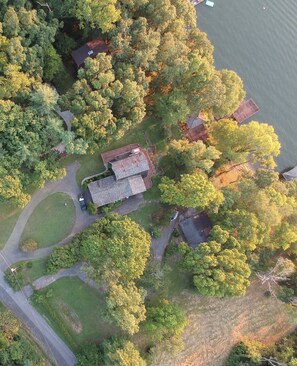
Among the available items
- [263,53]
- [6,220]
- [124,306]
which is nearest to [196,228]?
[124,306]

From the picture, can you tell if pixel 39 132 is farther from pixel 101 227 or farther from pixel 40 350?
pixel 40 350

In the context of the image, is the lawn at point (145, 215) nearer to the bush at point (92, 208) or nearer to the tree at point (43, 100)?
the bush at point (92, 208)

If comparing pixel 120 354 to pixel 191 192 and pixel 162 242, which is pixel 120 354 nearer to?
pixel 162 242

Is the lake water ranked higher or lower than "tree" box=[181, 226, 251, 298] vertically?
higher

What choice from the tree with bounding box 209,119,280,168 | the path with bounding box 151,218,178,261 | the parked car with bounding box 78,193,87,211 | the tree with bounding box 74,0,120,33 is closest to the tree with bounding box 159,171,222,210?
the path with bounding box 151,218,178,261

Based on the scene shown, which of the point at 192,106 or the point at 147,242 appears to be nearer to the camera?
the point at 147,242

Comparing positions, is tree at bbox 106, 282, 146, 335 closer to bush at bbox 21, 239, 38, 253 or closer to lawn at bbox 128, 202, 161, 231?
lawn at bbox 128, 202, 161, 231

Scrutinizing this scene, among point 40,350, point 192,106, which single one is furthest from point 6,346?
point 192,106
